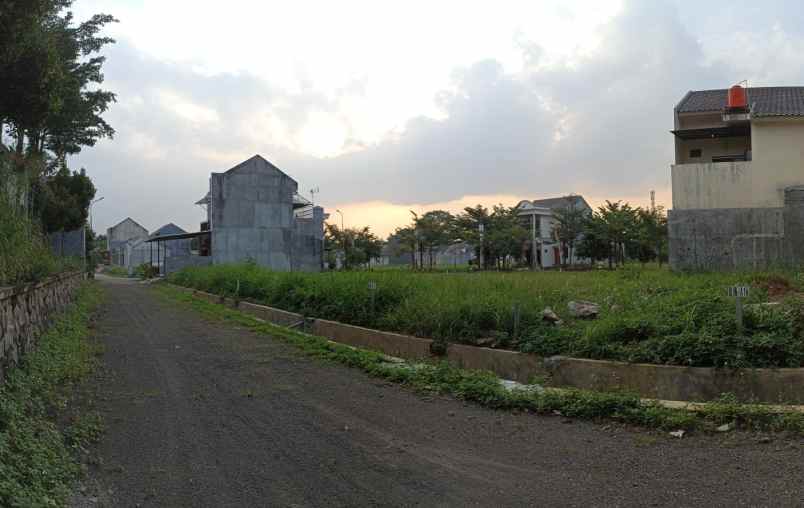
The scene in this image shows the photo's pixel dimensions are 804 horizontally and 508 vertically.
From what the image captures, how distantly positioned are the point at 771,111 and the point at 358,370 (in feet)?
64.8

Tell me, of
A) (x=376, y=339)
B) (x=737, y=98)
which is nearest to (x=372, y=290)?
(x=376, y=339)

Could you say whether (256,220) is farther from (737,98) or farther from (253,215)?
(737,98)

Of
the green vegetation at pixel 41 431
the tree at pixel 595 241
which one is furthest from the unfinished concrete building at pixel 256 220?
the green vegetation at pixel 41 431

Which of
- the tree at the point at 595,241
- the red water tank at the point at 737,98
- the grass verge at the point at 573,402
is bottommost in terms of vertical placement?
the grass verge at the point at 573,402

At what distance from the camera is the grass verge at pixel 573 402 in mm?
5879

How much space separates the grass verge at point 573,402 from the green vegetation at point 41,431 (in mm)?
3928

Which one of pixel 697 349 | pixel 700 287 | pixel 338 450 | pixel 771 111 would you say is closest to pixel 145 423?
pixel 338 450

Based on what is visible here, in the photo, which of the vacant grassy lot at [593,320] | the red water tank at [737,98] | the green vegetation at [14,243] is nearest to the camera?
the vacant grassy lot at [593,320]

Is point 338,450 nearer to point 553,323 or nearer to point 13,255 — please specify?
point 553,323

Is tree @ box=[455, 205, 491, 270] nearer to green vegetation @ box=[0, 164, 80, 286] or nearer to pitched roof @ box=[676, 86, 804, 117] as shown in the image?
pitched roof @ box=[676, 86, 804, 117]

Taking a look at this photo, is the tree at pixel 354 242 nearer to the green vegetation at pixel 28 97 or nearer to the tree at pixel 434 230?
the tree at pixel 434 230

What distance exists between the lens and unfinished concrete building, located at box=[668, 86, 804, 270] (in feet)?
63.2

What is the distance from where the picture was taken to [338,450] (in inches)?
220

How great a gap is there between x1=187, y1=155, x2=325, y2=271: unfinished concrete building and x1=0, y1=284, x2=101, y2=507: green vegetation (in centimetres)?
A: 3102
